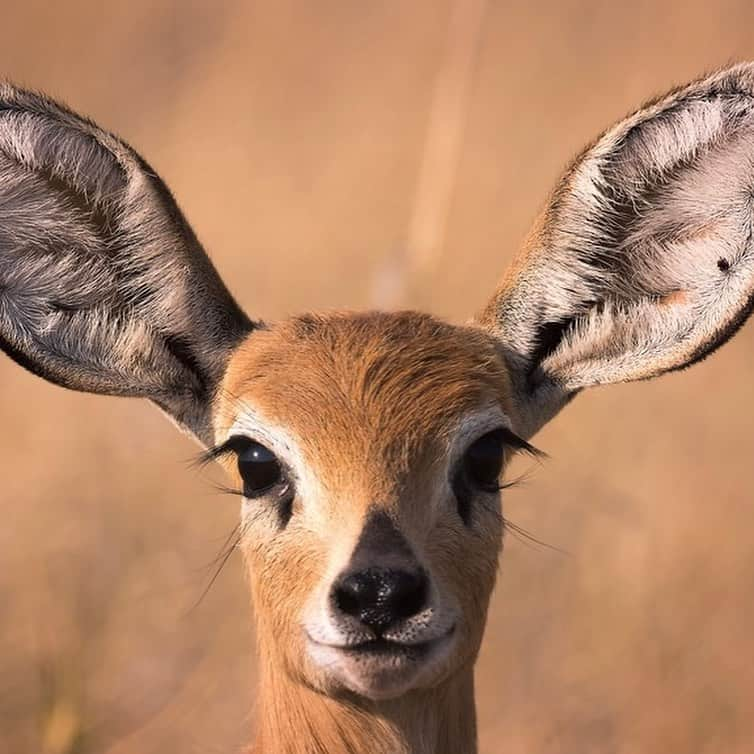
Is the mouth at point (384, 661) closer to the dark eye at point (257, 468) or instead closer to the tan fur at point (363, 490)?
the tan fur at point (363, 490)

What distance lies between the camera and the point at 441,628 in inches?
233

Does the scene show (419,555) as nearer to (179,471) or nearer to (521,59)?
(179,471)

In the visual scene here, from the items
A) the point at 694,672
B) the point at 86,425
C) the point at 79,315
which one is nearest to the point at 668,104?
the point at 79,315

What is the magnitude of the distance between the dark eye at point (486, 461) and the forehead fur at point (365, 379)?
12 centimetres

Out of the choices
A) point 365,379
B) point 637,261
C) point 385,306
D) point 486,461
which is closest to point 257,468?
point 365,379

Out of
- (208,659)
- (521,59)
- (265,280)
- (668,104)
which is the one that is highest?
(668,104)

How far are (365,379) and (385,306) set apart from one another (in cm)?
297

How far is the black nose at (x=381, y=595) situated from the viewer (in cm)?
571

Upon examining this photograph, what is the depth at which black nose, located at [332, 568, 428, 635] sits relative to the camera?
5.71 meters

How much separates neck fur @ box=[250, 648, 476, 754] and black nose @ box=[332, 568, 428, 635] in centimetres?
75

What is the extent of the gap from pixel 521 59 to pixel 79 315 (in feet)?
36.0

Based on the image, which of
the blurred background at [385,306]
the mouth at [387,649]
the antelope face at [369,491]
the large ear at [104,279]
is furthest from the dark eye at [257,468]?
the blurred background at [385,306]

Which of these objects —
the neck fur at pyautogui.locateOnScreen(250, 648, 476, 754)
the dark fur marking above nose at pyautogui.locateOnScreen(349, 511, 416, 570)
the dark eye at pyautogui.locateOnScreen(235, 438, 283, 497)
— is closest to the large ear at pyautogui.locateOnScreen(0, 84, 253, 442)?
the dark eye at pyautogui.locateOnScreen(235, 438, 283, 497)

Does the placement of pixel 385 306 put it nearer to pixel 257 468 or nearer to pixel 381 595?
pixel 257 468
